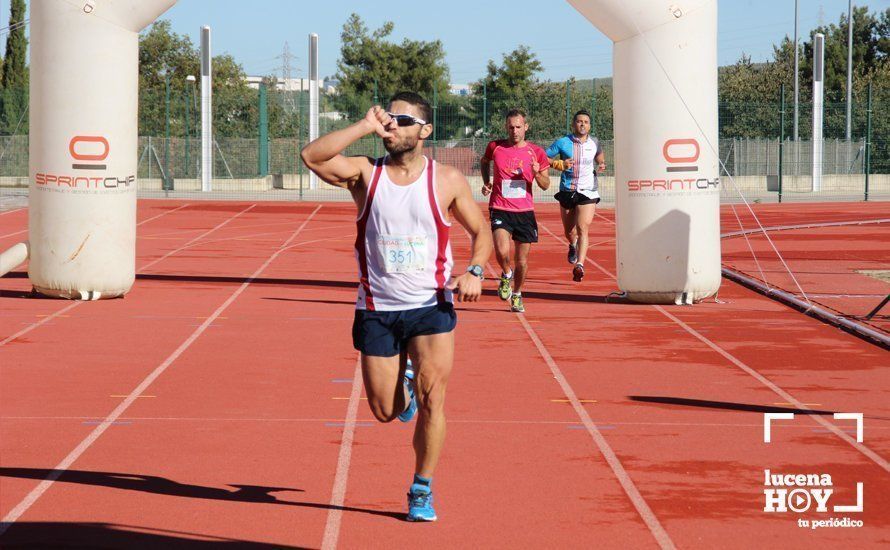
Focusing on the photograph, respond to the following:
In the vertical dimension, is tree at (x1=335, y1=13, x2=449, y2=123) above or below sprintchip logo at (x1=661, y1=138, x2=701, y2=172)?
above

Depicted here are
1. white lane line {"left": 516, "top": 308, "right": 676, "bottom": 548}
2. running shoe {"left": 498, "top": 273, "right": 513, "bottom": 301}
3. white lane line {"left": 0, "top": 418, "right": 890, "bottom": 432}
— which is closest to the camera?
white lane line {"left": 516, "top": 308, "right": 676, "bottom": 548}

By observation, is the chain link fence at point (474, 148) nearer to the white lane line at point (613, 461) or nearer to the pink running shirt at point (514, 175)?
the pink running shirt at point (514, 175)

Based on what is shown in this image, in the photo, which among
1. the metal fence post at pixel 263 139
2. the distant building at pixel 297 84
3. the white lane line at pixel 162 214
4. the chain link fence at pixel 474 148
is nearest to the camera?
the white lane line at pixel 162 214

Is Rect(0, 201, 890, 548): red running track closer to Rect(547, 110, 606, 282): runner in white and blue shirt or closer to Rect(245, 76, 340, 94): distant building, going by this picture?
Rect(547, 110, 606, 282): runner in white and blue shirt

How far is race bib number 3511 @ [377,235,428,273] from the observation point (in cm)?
600

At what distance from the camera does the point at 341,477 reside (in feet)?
22.1

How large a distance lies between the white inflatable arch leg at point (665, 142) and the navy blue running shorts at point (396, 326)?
7.92 m

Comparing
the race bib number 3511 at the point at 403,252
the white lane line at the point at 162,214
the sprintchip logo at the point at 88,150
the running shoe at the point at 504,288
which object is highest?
the sprintchip logo at the point at 88,150

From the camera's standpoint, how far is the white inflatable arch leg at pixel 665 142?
13.3 metres

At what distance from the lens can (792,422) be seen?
8.20m

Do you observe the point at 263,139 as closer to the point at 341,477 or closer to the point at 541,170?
the point at 541,170

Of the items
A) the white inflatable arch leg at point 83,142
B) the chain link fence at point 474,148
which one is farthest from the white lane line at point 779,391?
the chain link fence at point 474,148

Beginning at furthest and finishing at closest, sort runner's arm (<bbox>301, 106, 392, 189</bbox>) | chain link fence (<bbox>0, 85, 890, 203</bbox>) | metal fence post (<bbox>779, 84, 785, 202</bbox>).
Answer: chain link fence (<bbox>0, 85, 890, 203</bbox>), metal fence post (<bbox>779, 84, 785, 202</bbox>), runner's arm (<bbox>301, 106, 392, 189</bbox>)

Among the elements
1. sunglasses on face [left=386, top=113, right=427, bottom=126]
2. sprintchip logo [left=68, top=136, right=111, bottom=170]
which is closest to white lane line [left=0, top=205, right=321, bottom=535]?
sprintchip logo [left=68, top=136, right=111, bottom=170]
